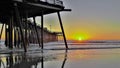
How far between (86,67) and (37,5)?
17.2 m

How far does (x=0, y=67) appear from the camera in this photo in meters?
12.4

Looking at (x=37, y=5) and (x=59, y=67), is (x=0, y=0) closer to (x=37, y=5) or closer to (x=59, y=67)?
(x=37, y=5)

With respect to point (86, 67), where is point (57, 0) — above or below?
above

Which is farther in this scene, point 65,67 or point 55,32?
point 55,32

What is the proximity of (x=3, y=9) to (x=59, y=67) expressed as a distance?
22413 millimetres

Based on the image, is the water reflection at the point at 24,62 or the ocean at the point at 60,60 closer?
the water reflection at the point at 24,62

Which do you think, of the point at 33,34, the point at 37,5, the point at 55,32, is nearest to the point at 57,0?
the point at 37,5

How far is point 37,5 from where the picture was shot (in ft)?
94.1

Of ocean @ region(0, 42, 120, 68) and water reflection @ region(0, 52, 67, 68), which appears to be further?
ocean @ region(0, 42, 120, 68)

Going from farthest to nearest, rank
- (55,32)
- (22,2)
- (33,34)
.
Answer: (55,32), (33,34), (22,2)

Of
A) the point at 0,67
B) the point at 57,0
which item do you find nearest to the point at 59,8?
the point at 57,0

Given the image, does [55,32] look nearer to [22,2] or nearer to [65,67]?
[22,2]

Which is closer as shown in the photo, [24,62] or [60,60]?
[24,62]

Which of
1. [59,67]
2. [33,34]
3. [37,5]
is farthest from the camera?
[33,34]
